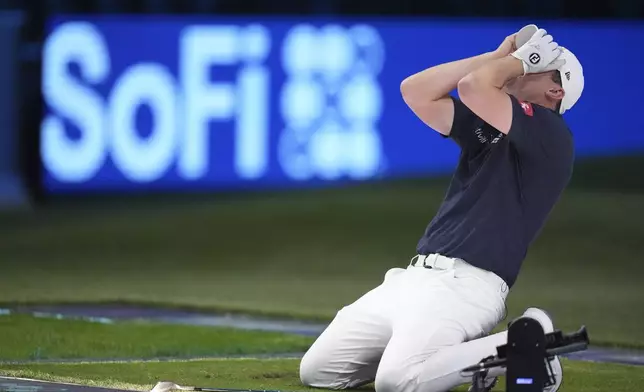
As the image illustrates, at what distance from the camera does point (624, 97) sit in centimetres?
1152

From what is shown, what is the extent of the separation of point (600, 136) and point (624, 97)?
1.26 ft

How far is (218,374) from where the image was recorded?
5.21 metres

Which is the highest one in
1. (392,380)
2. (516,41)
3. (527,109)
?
(516,41)

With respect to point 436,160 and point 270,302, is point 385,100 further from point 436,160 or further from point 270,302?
point 270,302

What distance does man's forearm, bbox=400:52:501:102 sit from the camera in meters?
4.59

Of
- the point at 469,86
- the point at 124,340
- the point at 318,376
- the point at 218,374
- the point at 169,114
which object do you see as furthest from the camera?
the point at 169,114

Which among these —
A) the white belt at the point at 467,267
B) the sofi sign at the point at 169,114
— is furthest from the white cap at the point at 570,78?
the sofi sign at the point at 169,114

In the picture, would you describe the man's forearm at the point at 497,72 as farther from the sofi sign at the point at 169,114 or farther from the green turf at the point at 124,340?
the sofi sign at the point at 169,114

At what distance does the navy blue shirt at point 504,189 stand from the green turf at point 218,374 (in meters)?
0.71

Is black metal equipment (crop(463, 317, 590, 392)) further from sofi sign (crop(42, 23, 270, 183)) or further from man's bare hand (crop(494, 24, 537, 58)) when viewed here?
sofi sign (crop(42, 23, 270, 183))

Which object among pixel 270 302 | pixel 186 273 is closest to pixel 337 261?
pixel 186 273

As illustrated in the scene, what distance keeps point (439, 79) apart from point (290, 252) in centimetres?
565

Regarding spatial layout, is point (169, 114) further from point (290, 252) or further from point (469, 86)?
point (469, 86)

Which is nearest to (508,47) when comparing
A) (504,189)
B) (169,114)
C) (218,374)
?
(504,189)
